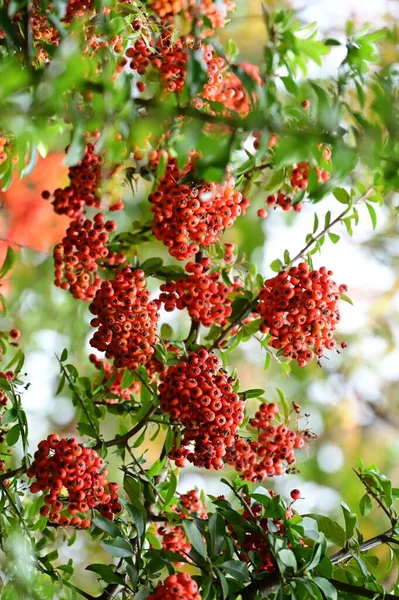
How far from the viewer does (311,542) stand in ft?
1.93

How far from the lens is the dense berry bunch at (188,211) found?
0.60 m

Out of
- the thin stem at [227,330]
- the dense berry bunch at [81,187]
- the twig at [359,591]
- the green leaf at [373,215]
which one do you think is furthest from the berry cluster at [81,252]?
the twig at [359,591]

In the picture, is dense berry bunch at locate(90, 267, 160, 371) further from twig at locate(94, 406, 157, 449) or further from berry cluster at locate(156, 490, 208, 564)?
berry cluster at locate(156, 490, 208, 564)

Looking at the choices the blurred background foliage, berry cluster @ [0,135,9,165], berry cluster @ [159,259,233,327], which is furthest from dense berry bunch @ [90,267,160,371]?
the blurred background foliage

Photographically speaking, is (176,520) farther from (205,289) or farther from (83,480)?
(205,289)

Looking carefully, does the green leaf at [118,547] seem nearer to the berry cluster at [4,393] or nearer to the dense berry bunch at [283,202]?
the berry cluster at [4,393]

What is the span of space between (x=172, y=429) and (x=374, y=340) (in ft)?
4.98

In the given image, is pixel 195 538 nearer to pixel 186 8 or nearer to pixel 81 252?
pixel 81 252

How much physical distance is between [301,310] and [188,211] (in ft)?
0.41

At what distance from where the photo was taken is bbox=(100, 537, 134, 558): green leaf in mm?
541

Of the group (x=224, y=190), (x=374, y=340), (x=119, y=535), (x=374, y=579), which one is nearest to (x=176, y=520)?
(x=119, y=535)

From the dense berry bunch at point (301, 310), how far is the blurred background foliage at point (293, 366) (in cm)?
56

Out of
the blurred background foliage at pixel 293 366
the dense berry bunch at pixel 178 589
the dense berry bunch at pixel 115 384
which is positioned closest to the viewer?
the dense berry bunch at pixel 178 589

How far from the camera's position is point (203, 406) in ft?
1.88
